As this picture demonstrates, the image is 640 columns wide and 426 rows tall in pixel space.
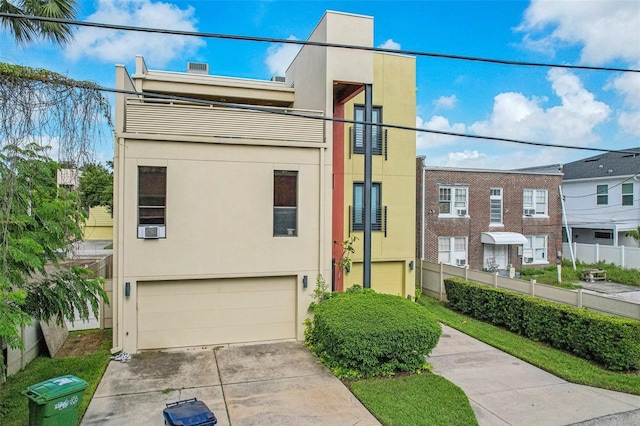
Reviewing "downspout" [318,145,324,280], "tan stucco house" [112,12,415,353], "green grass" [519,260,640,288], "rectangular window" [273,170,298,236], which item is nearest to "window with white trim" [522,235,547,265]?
"green grass" [519,260,640,288]

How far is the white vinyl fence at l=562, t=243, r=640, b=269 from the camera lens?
20.5 meters

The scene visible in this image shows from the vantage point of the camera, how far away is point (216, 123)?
1027 centimetres

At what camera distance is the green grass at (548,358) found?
26.9 feet

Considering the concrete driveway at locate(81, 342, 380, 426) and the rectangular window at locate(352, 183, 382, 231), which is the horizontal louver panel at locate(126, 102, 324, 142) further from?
the concrete driveway at locate(81, 342, 380, 426)

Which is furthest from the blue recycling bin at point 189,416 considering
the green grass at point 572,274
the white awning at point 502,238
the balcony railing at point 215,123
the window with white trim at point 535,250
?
the window with white trim at point 535,250

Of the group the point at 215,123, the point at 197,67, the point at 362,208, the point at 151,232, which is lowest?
the point at 151,232

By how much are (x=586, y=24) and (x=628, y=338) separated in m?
7.15

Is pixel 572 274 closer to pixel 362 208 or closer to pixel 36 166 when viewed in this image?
pixel 362 208

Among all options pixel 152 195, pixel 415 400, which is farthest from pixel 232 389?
pixel 152 195

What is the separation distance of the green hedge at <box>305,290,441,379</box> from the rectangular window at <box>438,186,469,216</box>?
10461 millimetres

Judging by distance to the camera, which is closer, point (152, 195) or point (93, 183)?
point (152, 195)

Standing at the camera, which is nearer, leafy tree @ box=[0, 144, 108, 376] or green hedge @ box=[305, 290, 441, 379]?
leafy tree @ box=[0, 144, 108, 376]

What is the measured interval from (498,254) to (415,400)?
47.9 ft

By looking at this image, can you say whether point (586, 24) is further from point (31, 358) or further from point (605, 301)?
point (31, 358)
